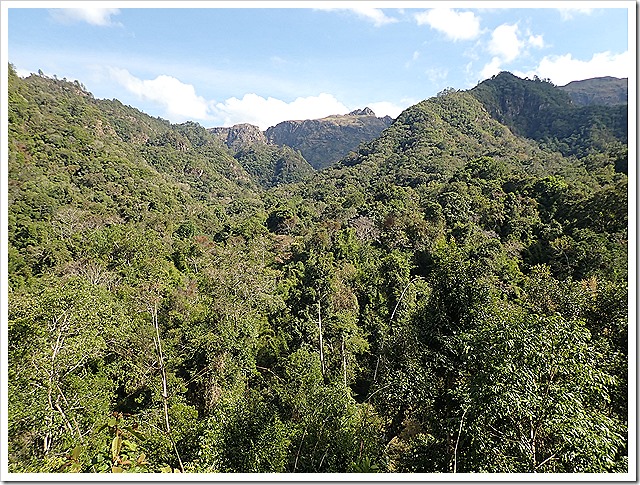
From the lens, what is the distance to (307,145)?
15475 centimetres

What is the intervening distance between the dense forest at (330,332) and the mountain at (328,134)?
114m

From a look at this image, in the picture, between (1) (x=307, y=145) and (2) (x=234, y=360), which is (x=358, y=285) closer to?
(2) (x=234, y=360)

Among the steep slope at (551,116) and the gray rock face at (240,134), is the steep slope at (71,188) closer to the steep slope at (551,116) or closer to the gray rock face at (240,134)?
the steep slope at (551,116)

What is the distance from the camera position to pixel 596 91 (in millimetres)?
90062

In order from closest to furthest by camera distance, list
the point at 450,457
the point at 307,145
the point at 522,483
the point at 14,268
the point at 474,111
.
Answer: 1. the point at 522,483
2. the point at 450,457
3. the point at 14,268
4. the point at 474,111
5. the point at 307,145

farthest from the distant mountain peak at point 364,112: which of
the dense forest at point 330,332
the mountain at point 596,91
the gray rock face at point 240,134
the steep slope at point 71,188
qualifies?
the dense forest at point 330,332

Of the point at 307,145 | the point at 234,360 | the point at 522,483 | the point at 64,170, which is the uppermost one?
the point at 307,145

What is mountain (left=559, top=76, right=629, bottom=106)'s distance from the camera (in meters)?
80.9

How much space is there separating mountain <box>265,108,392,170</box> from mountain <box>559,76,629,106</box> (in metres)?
69.5

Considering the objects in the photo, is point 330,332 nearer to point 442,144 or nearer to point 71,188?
point 71,188

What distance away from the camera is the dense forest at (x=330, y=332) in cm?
420

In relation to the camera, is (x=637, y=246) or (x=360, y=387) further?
(x=360, y=387)

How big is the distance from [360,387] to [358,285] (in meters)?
4.92

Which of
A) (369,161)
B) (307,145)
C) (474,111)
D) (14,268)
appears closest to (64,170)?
(14,268)
